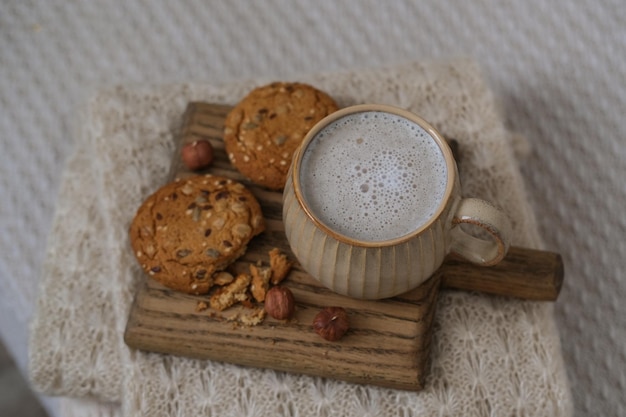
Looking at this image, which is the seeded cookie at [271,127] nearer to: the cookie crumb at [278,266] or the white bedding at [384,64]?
the cookie crumb at [278,266]

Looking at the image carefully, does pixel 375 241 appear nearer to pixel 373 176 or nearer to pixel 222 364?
pixel 373 176

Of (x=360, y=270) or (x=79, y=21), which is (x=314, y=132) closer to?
(x=360, y=270)

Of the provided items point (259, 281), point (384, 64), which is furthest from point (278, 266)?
point (384, 64)

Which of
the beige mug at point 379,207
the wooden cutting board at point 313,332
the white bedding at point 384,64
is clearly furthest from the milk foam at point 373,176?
the white bedding at point 384,64

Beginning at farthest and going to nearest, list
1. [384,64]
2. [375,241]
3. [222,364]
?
[384,64], [222,364], [375,241]

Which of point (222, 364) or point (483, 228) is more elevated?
point (483, 228)
